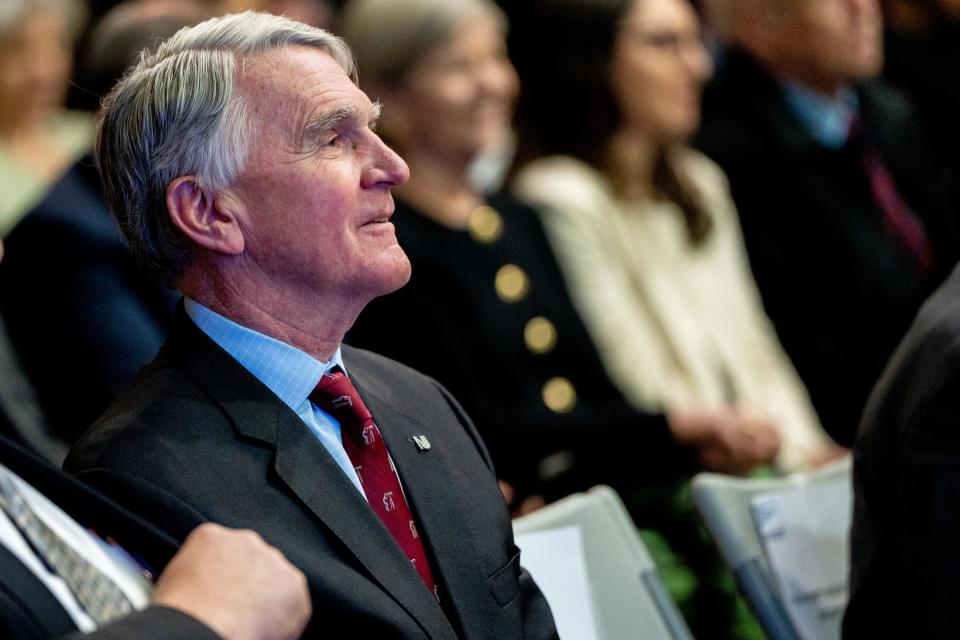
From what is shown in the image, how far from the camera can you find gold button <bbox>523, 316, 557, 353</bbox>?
341cm

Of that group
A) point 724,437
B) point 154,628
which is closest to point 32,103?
point 724,437

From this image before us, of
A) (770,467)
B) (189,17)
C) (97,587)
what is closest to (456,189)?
(189,17)

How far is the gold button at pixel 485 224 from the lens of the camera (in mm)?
3447

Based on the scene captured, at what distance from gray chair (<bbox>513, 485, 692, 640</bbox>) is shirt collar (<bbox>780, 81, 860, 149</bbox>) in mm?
2274

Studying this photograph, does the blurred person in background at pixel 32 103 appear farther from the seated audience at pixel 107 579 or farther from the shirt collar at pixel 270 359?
the seated audience at pixel 107 579

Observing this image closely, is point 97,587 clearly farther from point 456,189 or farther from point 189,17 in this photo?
point 456,189

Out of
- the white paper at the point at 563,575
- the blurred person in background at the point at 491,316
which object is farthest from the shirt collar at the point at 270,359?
the blurred person in background at the point at 491,316

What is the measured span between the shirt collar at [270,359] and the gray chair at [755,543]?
0.89m

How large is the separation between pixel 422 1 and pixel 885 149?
174 centimetres

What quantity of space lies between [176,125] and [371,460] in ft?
1.82

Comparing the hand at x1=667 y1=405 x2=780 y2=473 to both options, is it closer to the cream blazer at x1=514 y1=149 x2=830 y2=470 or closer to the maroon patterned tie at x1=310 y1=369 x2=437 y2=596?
the cream blazer at x1=514 y1=149 x2=830 y2=470

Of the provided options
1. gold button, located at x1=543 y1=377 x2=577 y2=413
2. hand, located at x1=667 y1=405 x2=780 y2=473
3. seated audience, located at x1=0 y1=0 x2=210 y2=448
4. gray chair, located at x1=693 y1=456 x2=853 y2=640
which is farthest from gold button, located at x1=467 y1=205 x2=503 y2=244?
gray chair, located at x1=693 y1=456 x2=853 y2=640

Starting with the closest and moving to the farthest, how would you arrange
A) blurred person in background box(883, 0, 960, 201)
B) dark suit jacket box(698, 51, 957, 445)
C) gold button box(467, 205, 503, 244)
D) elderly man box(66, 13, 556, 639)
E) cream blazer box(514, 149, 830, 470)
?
1. elderly man box(66, 13, 556, 639)
2. gold button box(467, 205, 503, 244)
3. cream blazer box(514, 149, 830, 470)
4. dark suit jacket box(698, 51, 957, 445)
5. blurred person in background box(883, 0, 960, 201)

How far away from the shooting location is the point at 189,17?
10.3 ft
